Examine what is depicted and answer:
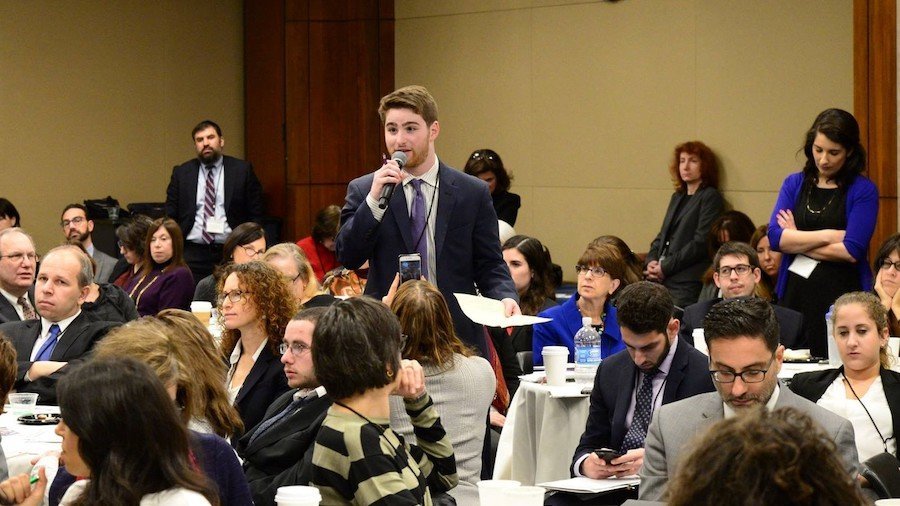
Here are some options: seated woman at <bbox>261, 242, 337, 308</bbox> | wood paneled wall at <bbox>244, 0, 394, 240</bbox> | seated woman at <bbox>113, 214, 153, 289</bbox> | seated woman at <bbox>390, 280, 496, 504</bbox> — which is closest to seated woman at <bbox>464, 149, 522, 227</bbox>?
seated woman at <bbox>113, 214, 153, 289</bbox>

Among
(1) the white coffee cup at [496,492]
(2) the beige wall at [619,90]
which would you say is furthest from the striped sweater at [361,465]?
(2) the beige wall at [619,90]

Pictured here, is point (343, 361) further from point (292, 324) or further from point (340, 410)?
point (292, 324)

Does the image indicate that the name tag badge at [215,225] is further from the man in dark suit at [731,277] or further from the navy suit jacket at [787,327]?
the navy suit jacket at [787,327]

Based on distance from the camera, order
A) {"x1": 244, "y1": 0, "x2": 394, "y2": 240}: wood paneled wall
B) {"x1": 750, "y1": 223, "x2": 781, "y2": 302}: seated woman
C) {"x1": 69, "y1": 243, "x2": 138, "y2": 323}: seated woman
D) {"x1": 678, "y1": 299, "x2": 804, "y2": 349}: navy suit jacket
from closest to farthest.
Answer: {"x1": 69, "y1": 243, "x2": 138, "y2": 323}: seated woman → {"x1": 678, "y1": 299, "x2": 804, "y2": 349}: navy suit jacket → {"x1": 750, "y1": 223, "x2": 781, "y2": 302}: seated woman → {"x1": 244, "y1": 0, "x2": 394, "y2": 240}: wood paneled wall

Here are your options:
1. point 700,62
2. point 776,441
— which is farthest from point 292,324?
Answer: point 700,62

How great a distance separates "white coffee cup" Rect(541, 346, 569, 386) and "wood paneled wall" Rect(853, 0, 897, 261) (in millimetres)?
Answer: 2778

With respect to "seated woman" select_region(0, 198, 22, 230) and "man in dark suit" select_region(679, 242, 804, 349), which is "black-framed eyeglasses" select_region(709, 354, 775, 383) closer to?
"man in dark suit" select_region(679, 242, 804, 349)

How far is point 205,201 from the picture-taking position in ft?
31.8

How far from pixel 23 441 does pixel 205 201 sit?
5.97 metres

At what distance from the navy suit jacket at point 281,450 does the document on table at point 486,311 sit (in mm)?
753

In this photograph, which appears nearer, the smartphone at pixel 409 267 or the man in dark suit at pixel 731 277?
the smartphone at pixel 409 267

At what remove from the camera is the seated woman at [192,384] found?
103 inches

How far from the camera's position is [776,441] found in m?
1.30

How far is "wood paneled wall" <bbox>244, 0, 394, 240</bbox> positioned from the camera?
10656mm
